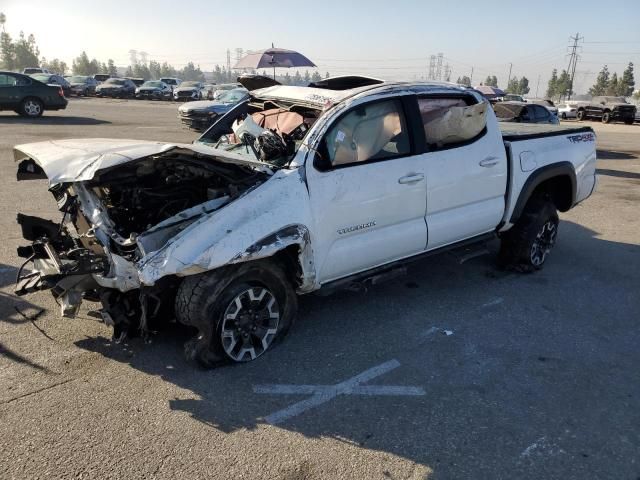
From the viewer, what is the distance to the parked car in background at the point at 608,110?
33062 millimetres

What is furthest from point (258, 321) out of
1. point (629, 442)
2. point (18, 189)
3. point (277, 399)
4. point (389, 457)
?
point (18, 189)

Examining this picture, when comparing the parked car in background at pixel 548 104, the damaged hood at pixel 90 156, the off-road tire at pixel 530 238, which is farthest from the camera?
the parked car in background at pixel 548 104

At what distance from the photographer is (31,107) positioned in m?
20.1

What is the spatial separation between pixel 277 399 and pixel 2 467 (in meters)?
1.53

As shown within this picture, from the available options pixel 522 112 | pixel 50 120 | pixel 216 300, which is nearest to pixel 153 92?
pixel 50 120

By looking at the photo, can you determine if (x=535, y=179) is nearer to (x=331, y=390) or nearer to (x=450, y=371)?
(x=450, y=371)

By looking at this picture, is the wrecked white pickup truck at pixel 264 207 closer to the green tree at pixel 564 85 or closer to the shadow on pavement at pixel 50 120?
the shadow on pavement at pixel 50 120

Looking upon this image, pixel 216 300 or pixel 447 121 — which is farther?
pixel 447 121

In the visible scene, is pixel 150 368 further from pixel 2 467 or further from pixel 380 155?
pixel 380 155

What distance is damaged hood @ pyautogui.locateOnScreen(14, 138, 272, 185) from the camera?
11.2 ft

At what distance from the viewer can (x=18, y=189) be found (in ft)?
28.2

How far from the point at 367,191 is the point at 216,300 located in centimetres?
142

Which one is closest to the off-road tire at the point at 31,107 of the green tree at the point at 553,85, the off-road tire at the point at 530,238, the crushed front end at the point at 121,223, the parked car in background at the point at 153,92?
the crushed front end at the point at 121,223

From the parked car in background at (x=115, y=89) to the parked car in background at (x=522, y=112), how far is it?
33793 mm
